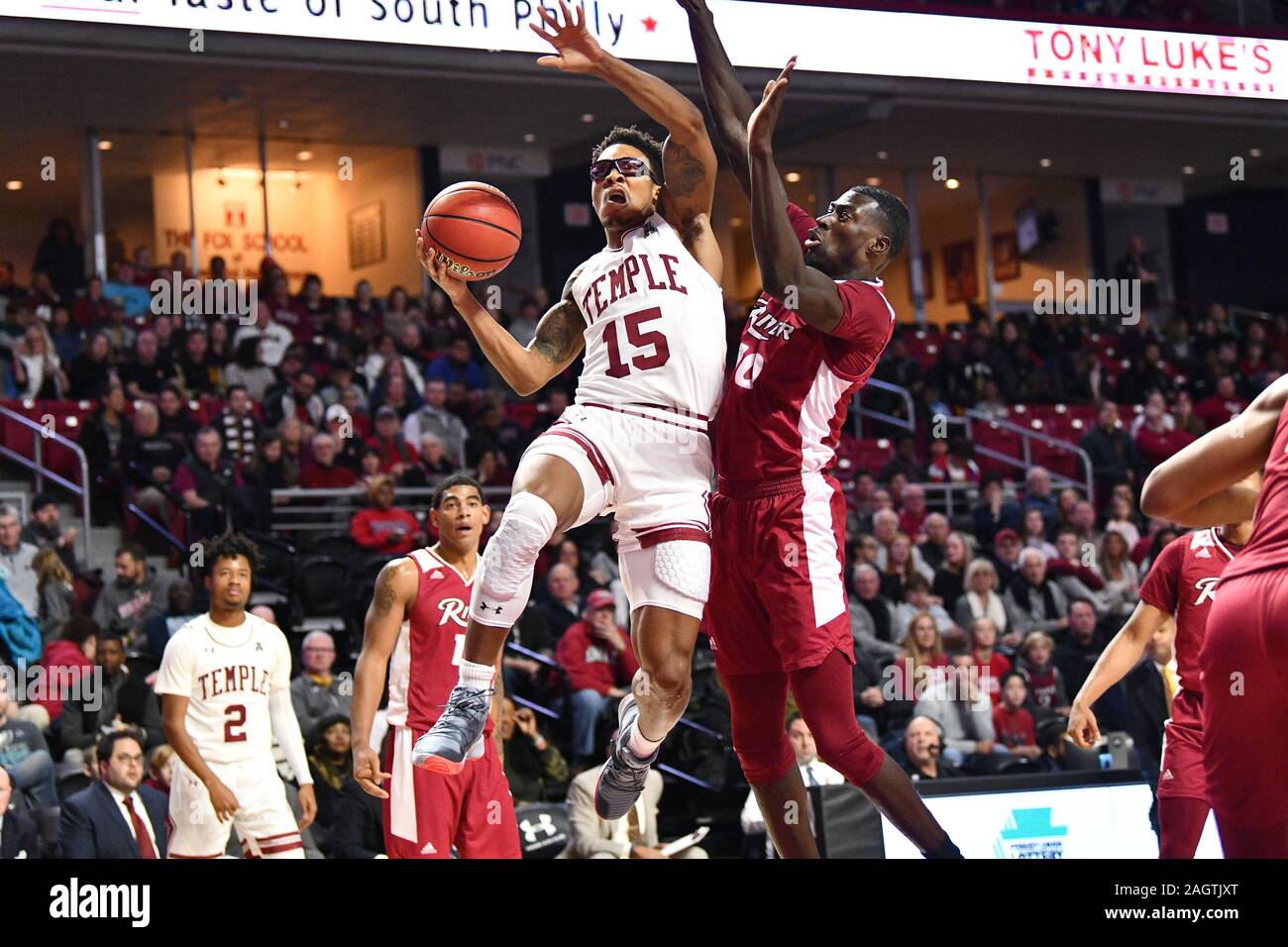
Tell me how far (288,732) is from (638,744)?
3278mm

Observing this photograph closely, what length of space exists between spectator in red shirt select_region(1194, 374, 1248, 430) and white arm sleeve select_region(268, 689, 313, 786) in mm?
12797

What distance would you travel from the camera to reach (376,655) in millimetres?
6547

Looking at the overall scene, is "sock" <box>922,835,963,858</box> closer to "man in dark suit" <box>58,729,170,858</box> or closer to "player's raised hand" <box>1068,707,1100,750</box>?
"player's raised hand" <box>1068,707,1100,750</box>

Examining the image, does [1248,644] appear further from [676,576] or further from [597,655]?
[597,655]

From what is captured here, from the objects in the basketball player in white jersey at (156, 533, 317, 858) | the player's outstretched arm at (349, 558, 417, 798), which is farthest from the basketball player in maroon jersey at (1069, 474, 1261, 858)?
the basketball player in white jersey at (156, 533, 317, 858)

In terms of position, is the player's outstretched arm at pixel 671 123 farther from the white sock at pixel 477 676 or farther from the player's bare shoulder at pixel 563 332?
the white sock at pixel 477 676

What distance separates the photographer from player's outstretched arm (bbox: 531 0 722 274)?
4973 millimetres

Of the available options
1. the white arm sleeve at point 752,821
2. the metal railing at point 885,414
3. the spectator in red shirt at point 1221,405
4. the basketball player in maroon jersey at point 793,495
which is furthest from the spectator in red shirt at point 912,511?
the basketball player in maroon jersey at point 793,495

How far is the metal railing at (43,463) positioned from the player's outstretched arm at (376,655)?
5.58m

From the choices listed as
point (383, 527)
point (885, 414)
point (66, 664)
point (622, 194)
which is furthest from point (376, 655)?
point (885, 414)

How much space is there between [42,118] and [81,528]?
6.07m

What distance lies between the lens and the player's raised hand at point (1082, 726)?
600 cm

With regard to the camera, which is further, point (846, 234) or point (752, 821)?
point (752, 821)
